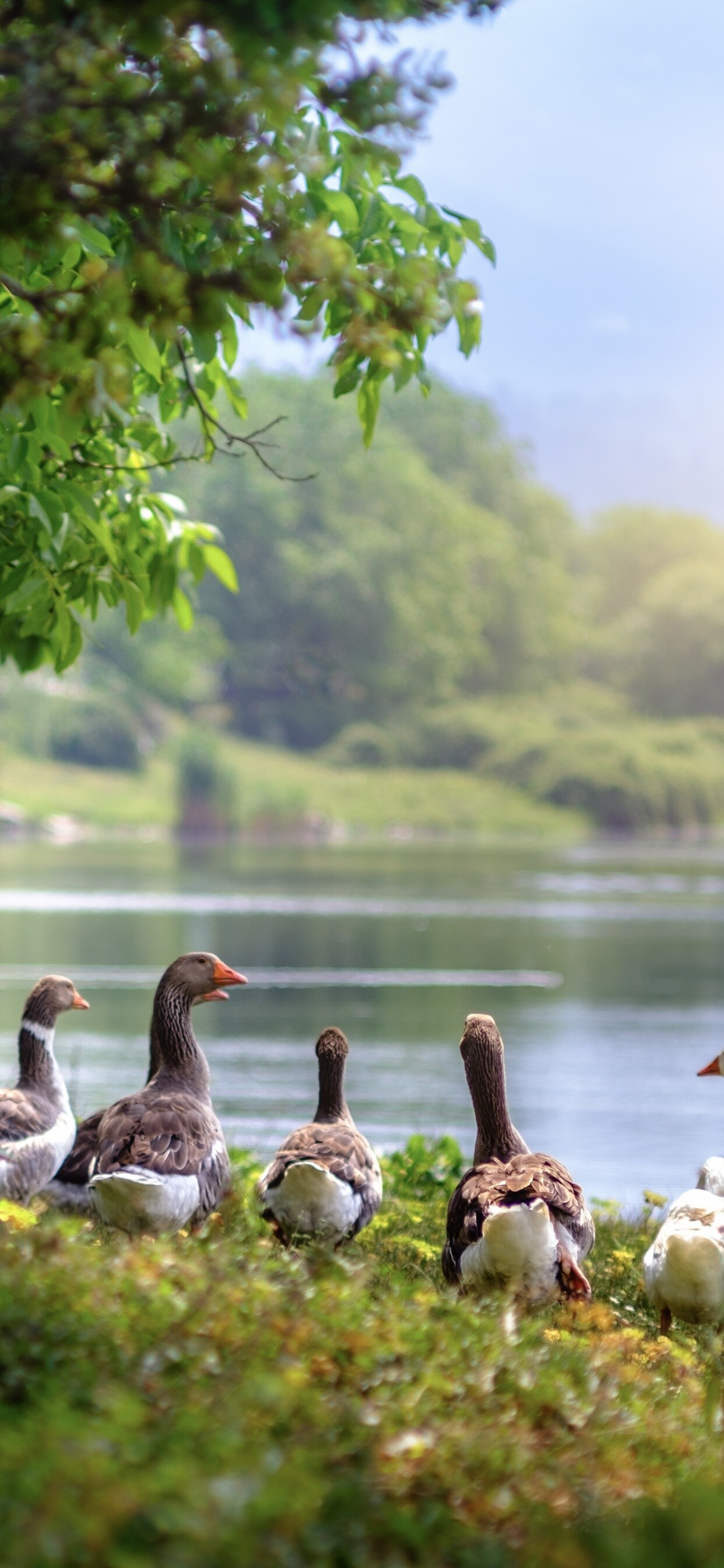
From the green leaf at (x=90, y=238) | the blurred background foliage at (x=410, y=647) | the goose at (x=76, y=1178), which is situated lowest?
the goose at (x=76, y=1178)

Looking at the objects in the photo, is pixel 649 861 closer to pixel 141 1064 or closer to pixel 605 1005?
pixel 605 1005

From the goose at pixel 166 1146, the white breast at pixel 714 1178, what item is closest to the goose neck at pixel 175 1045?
the goose at pixel 166 1146

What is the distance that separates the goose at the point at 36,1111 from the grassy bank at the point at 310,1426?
4.35 ft

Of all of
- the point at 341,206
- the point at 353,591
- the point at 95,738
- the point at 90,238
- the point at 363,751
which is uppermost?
the point at 353,591

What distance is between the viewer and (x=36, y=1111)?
684cm

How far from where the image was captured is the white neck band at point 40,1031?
728cm

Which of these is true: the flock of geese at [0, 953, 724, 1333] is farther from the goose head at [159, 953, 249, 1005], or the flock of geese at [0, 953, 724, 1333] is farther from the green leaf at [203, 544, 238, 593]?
the green leaf at [203, 544, 238, 593]

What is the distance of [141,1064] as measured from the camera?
13844 millimetres

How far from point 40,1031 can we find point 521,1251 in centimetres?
267

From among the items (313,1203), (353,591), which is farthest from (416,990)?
(353,591)

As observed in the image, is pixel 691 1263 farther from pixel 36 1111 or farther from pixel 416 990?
pixel 416 990

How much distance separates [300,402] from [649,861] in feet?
176

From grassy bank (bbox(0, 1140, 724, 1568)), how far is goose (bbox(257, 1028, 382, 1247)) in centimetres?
102

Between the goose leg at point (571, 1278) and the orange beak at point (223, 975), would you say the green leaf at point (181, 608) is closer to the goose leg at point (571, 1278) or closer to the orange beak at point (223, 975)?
the orange beak at point (223, 975)
